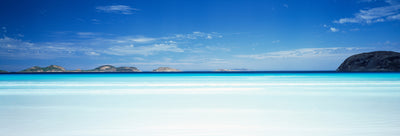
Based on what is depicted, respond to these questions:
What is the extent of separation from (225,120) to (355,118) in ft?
10.1

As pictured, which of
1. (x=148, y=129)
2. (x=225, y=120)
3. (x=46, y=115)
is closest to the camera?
(x=148, y=129)

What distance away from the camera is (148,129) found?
18.5 feet

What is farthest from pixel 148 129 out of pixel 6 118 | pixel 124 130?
pixel 6 118

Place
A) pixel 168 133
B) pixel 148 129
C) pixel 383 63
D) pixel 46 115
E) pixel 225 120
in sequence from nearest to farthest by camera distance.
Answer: pixel 168 133 < pixel 148 129 < pixel 225 120 < pixel 46 115 < pixel 383 63

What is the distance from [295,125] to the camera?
5.91 metres

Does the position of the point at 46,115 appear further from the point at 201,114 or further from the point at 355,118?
the point at 355,118

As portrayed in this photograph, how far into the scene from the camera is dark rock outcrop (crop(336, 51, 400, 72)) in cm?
10971

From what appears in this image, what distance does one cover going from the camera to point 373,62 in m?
116

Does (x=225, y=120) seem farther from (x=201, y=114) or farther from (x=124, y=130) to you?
(x=124, y=130)

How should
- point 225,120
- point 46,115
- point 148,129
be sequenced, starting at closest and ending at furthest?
point 148,129 → point 225,120 → point 46,115

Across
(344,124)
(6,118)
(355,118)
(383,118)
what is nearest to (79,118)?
(6,118)

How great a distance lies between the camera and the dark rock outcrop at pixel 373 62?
109706 millimetres

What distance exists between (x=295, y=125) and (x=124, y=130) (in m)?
3.48

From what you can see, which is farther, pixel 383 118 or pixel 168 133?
pixel 383 118
